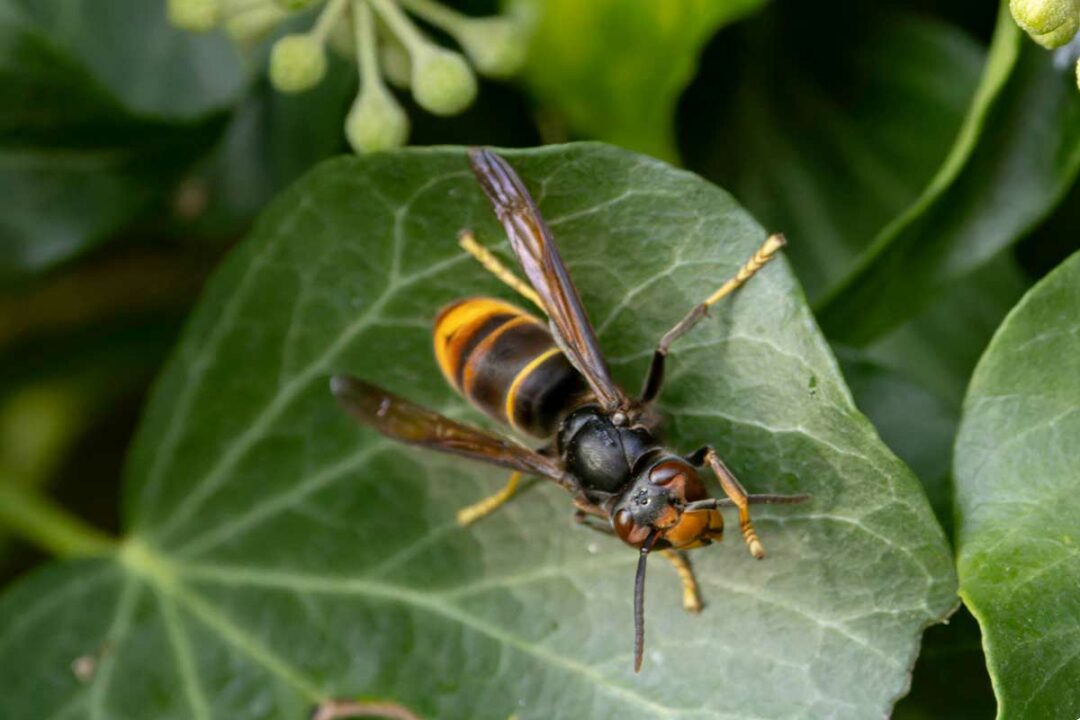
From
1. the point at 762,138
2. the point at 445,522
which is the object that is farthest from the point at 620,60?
the point at 445,522

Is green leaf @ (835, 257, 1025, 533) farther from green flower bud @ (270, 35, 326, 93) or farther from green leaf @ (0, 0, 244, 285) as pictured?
green leaf @ (0, 0, 244, 285)

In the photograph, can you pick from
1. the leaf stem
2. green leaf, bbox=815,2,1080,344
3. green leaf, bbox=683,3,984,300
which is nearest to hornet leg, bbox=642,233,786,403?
green leaf, bbox=815,2,1080,344

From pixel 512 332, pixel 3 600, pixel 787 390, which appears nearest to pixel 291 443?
pixel 512 332

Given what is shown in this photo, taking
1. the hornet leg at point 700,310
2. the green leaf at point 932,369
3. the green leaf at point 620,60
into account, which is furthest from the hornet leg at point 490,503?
the green leaf at point 620,60

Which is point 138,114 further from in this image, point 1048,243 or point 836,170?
point 1048,243

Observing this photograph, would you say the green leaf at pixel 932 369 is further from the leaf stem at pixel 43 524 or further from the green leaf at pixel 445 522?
the leaf stem at pixel 43 524

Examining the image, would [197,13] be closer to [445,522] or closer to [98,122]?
[98,122]
